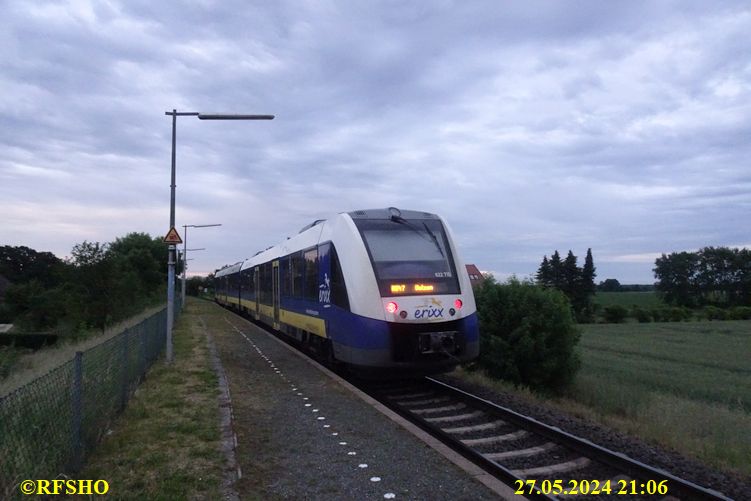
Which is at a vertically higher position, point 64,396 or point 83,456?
point 64,396

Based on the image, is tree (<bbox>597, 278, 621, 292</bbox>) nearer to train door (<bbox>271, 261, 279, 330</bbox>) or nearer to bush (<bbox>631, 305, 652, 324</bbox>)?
bush (<bbox>631, 305, 652, 324</bbox>)

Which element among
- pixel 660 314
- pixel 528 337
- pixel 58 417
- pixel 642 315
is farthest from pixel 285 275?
pixel 660 314

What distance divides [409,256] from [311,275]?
123 inches

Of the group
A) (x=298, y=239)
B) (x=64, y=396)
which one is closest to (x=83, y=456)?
(x=64, y=396)

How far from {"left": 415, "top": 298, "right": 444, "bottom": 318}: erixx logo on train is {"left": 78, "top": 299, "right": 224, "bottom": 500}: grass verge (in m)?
3.42

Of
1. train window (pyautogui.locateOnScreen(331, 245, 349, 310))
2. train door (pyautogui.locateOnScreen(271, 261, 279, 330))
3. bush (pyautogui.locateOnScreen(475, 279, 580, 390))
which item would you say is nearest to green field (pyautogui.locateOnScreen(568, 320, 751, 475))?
bush (pyautogui.locateOnScreen(475, 279, 580, 390))

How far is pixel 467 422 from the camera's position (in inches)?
322

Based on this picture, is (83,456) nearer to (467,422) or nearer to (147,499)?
(147,499)

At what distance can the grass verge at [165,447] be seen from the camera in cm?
515

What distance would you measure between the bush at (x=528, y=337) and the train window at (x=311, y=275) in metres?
6.07

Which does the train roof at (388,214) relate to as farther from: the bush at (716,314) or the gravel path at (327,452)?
the bush at (716,314)

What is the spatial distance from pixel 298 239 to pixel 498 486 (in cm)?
1018

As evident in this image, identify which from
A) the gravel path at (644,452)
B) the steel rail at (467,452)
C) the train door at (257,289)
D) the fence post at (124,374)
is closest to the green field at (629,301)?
the train door at (257,289)

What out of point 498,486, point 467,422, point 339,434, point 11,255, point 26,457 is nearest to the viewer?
point 26,457
